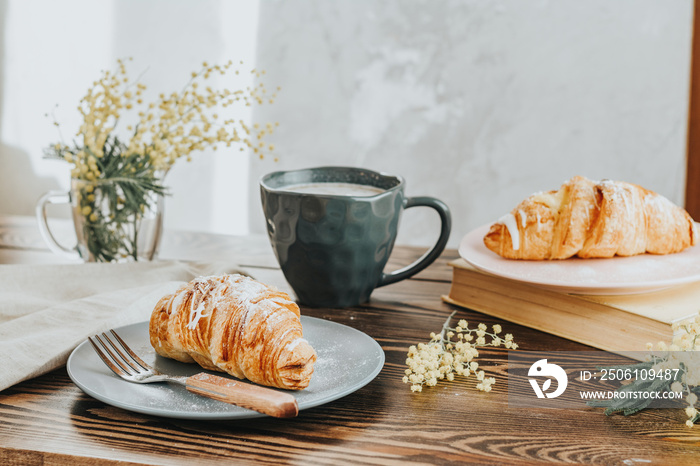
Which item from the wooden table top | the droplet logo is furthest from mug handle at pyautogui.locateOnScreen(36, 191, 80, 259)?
the droplet logo

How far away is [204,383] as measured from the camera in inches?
A: 25.9

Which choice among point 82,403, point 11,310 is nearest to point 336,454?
point 82,403

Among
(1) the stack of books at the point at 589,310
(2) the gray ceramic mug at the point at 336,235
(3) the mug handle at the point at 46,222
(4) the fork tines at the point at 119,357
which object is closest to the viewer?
(4) the fork tines at the point at 119,357

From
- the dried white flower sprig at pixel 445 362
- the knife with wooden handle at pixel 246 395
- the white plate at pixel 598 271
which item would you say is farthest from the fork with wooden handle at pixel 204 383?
the white plate at pixel 598 271

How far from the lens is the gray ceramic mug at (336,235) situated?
998 mm

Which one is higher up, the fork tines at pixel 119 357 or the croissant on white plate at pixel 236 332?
the croissant on white plate at pixel 236 332

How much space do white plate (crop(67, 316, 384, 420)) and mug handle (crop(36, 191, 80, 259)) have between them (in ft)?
1.68

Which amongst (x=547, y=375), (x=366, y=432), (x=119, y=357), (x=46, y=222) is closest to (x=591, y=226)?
(x=547, y=375)

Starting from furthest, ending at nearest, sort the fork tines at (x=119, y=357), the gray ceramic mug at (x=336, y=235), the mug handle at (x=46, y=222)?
the mug handle at (x=46, y=222), the gray ceramic mug at (x=336, y=235), the fork tines at (x=119, y=357)

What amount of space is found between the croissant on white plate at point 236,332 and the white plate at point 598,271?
377 millimetres

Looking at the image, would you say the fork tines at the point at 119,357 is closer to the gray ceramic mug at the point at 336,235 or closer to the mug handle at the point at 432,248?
the gray ceramic mug at the point at 336,235

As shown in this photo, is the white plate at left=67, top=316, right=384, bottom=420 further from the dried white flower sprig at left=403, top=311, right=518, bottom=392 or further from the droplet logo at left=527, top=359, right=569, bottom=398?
the droplet logo at left=527, top=359, right=569, bottom=398

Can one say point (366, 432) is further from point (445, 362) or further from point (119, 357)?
point (119, 357)

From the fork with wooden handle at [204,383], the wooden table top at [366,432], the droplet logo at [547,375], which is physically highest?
the fork with wooden handle at [204,383]
